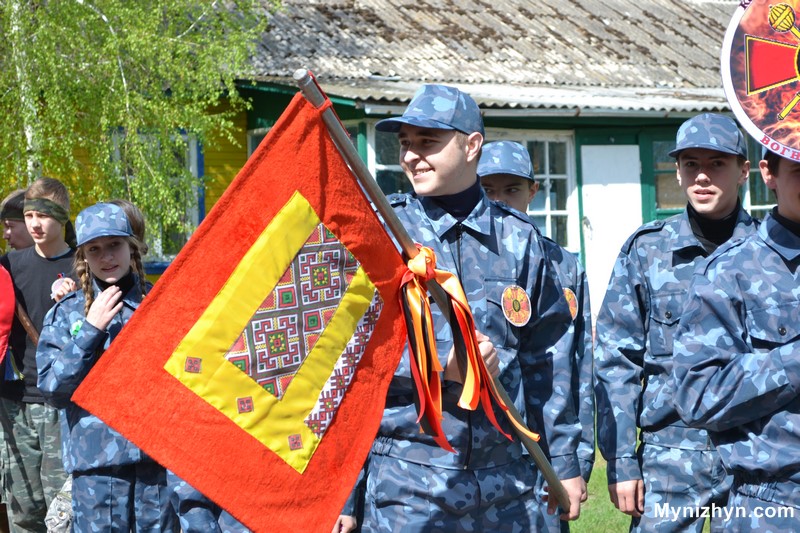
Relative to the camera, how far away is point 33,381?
659 centimetres

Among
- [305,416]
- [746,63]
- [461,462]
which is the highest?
[746,63]

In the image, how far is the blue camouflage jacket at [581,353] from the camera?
→ 4.07m

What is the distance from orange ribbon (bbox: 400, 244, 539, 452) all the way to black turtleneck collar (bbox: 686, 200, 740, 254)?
1.60 meters

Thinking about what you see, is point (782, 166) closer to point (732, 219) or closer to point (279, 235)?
point (279, 235)

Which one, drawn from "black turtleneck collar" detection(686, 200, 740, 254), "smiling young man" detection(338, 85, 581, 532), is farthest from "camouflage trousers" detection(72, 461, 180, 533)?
"black turtleneck collar" detection(686, 200, 740, 254)

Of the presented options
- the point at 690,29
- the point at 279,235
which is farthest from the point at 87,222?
the point at 690,29

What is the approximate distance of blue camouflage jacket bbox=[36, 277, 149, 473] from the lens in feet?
15.4

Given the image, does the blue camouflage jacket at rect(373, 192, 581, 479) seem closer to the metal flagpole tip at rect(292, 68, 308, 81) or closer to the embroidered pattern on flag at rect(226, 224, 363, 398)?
the embroidered pattern on flag at rect(226, 224, 363, 398)

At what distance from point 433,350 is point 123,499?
202 centimetres

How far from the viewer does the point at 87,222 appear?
16.1ft

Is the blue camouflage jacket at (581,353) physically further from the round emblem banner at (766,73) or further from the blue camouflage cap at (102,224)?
the blue camouflage cap at (102,224)

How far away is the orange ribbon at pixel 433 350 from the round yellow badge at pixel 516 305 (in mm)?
266

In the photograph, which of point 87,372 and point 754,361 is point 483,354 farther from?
point 87,372

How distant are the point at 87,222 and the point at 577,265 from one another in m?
2.20
